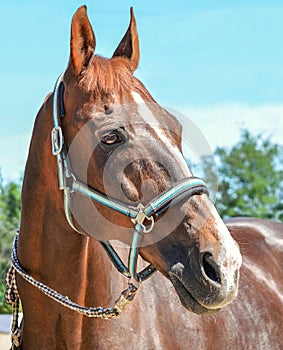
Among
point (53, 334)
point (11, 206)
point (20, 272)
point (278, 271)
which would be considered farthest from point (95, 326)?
point (11, 206)

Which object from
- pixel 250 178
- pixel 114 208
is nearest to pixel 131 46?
pixel 114 208

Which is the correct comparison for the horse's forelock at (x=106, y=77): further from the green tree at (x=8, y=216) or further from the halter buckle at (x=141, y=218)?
the green tree at (x=8, y=216)

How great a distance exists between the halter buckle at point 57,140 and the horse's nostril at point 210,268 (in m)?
0.93

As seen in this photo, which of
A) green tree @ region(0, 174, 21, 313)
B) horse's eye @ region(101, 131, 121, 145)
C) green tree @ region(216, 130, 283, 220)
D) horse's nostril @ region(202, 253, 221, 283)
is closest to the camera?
horse's nostril @ region(202, 253, 221, 283)

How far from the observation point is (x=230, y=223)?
5.33 meters

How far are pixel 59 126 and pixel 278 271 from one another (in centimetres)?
238

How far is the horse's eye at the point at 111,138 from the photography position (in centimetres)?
319

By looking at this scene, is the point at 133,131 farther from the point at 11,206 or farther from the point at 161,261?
the point at 11,206

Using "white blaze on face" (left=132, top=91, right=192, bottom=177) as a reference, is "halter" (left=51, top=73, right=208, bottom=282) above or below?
below

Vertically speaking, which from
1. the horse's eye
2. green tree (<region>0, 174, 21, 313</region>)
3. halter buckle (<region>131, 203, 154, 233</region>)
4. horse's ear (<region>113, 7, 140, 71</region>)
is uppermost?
horse's ear (<region>113, 7, 140, 71</region>)

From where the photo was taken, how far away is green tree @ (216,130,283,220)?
96.3 feet

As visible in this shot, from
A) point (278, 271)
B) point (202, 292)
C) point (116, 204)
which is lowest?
point (278, 271)

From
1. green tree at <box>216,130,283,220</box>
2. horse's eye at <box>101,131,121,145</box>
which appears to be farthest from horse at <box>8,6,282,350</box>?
green tree at <box>216,130,283,220</box>

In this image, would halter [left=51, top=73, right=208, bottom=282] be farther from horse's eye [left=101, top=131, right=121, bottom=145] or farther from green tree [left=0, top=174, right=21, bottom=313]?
green tree [left=0, top=174, right=21, bottom=313]
